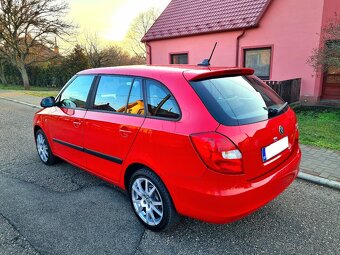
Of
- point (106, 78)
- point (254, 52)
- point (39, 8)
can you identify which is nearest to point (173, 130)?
point (106, 78)

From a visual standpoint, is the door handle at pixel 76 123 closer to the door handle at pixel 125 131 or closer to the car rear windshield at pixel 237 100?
the door handle at pixel 125 131

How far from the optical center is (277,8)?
10.1m

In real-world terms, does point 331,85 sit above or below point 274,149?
above

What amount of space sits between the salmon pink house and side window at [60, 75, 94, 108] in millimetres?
8683

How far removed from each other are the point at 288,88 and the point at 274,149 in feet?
24.5

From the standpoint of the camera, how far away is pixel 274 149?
2.52 meters

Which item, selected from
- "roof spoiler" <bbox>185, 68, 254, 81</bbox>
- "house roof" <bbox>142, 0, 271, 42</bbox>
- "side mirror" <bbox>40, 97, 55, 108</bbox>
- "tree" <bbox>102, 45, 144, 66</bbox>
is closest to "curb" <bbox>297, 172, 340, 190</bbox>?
"roof spoiler" <bbox>185, 68, 254, 81</bbox>

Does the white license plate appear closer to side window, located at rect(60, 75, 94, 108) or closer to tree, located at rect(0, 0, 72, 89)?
side window, located at rect(60, 75, 94, 108)

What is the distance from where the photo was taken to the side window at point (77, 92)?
360cm

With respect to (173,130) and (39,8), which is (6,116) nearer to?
(173,130)

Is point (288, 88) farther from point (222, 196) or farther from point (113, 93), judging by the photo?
point (222, 196)

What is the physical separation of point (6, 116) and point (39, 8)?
15.7 metres

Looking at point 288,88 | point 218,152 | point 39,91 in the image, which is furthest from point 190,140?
point 39,91

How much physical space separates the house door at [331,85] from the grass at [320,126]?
1.03 metres
